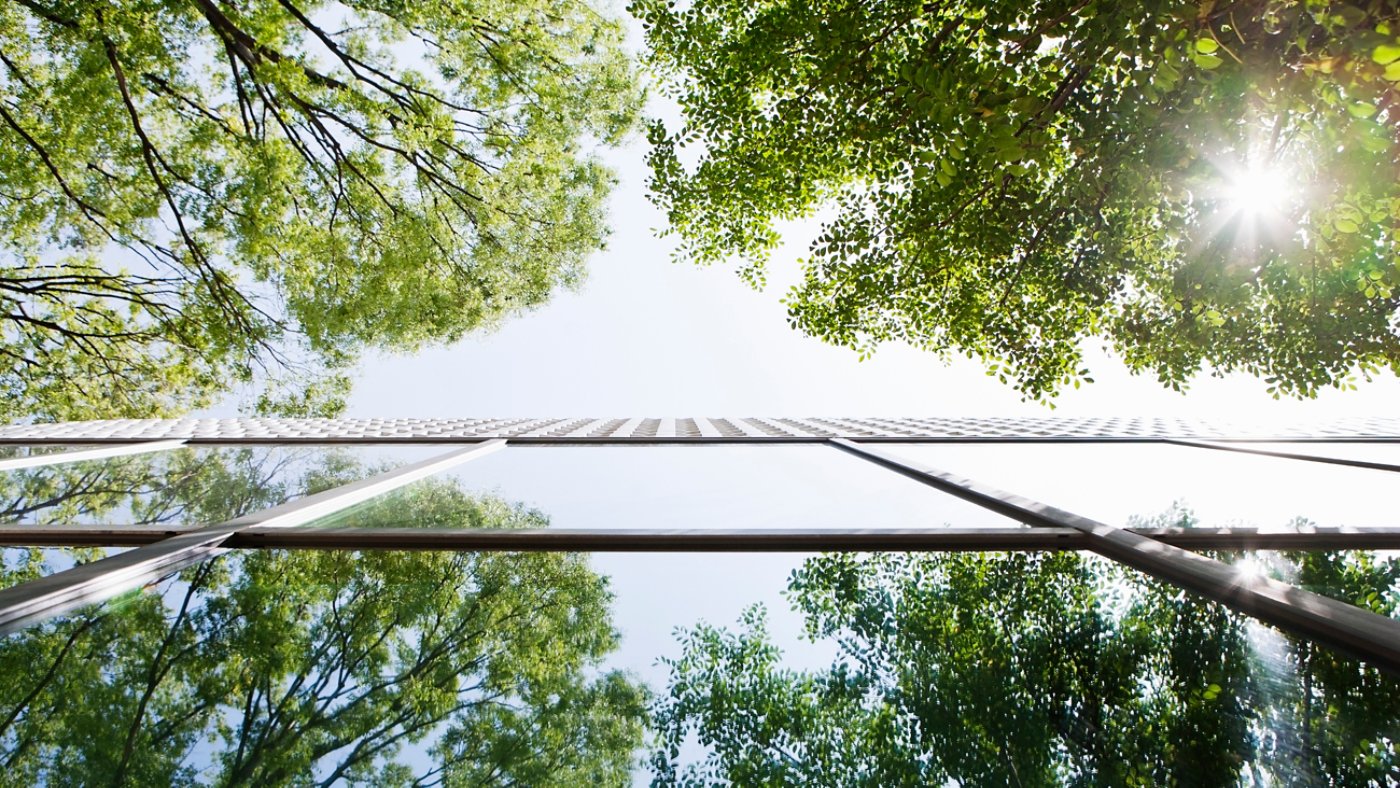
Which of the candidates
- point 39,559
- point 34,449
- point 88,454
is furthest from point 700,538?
point 34,449

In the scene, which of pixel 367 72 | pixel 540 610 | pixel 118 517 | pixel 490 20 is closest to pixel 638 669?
pixel 540 610

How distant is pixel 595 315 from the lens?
1520cm

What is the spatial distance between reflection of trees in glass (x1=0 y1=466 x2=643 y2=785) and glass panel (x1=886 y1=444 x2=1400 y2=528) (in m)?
2.06

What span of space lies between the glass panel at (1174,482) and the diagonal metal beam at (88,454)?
5438 millimetres

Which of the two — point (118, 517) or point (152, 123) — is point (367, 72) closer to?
point (152, 123)

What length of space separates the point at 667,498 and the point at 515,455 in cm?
183

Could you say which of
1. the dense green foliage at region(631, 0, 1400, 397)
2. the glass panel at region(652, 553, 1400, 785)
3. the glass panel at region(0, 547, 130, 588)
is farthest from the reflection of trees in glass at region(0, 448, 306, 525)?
the dense green foliage at region(631, 0, 1400, 397)

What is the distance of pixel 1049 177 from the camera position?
7406mm

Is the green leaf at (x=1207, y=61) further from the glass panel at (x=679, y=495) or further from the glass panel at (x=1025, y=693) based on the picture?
the glass panel at (x=1025, y=693)

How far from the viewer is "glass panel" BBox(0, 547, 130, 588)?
73.3 inches

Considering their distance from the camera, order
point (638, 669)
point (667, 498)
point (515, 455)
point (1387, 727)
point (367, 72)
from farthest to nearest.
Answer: point (367, 72) → point (515, 455) → point (667, 498) → point (638, 669) → point (1387, 727)

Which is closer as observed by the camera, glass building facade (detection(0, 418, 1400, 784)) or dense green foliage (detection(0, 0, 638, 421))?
glass building facade (detection(0, 418, 1400, 784))

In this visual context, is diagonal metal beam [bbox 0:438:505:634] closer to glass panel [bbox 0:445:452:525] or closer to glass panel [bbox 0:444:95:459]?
glass panel [bbox 0:445:452:525]

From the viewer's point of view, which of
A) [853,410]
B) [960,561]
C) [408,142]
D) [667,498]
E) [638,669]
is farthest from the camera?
[408,142]
